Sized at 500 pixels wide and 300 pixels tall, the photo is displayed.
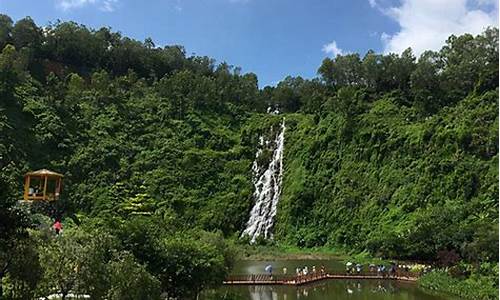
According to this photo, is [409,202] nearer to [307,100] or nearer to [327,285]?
[327,285]

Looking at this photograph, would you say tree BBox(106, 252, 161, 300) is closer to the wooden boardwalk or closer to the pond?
the pond

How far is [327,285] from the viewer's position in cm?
3338

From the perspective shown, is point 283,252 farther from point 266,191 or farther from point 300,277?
point 300,277

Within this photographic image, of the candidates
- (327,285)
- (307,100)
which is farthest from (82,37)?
(327,285)

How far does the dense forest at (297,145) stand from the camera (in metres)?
48.5

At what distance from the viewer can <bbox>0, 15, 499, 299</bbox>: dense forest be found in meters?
48.5

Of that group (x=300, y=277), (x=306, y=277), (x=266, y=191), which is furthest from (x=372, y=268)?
(x=266, y=191)

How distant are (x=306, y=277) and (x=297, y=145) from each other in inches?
1220

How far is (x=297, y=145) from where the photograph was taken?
210 feet

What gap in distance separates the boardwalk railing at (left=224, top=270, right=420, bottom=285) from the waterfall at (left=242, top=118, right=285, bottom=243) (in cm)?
1837

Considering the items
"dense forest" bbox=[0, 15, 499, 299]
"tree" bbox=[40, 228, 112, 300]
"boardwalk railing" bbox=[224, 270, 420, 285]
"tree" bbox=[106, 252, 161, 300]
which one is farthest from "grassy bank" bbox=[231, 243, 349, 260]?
"tree" bbox=[40, 228, 112, 300]

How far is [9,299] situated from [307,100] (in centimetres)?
6254

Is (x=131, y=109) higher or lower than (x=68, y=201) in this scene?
higher

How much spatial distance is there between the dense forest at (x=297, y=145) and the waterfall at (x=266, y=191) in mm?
886
